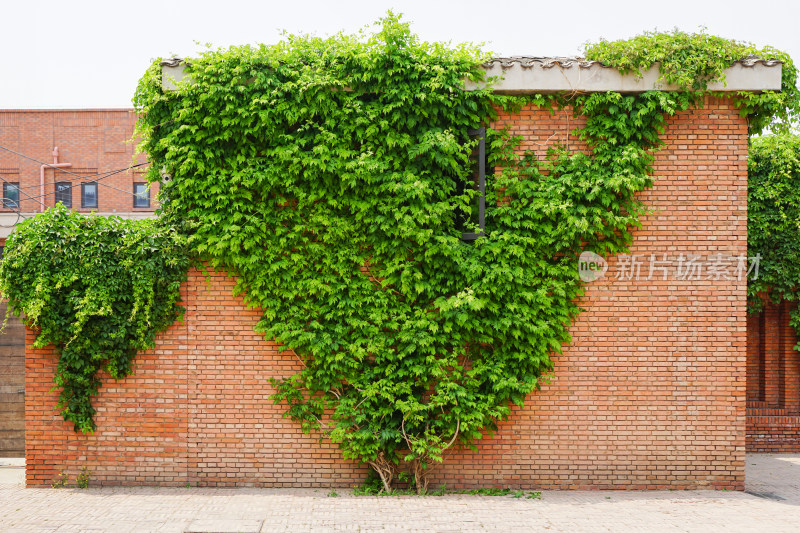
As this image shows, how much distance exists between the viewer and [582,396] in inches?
277

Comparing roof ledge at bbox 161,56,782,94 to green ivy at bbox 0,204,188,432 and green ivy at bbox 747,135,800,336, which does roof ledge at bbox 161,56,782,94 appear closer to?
green ivy at bbox 0,204,188,432

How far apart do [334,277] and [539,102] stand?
3424mm

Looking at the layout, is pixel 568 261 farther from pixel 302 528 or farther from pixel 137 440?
pixel 137 440

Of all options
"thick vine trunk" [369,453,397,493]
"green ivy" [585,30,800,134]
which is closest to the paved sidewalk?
"thick vine trunk" [369,453,397,493]

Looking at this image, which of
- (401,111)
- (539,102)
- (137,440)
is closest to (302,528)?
(137,440)

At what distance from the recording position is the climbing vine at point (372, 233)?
22.1 feet

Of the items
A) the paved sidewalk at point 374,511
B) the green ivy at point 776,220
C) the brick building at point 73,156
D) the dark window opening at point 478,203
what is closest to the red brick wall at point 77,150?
the brick building at point 73,156

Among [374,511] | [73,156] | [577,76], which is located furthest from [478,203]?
[73,156]

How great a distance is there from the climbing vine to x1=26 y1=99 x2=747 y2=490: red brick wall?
296 millimetres

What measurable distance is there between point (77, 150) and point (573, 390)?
2667cm

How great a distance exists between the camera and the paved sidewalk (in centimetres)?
566

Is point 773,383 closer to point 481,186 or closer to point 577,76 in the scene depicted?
point 577,76

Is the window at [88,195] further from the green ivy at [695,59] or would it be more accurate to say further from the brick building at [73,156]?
the green ivy at [695,59]

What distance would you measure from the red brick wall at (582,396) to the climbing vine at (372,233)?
0.30 metres
